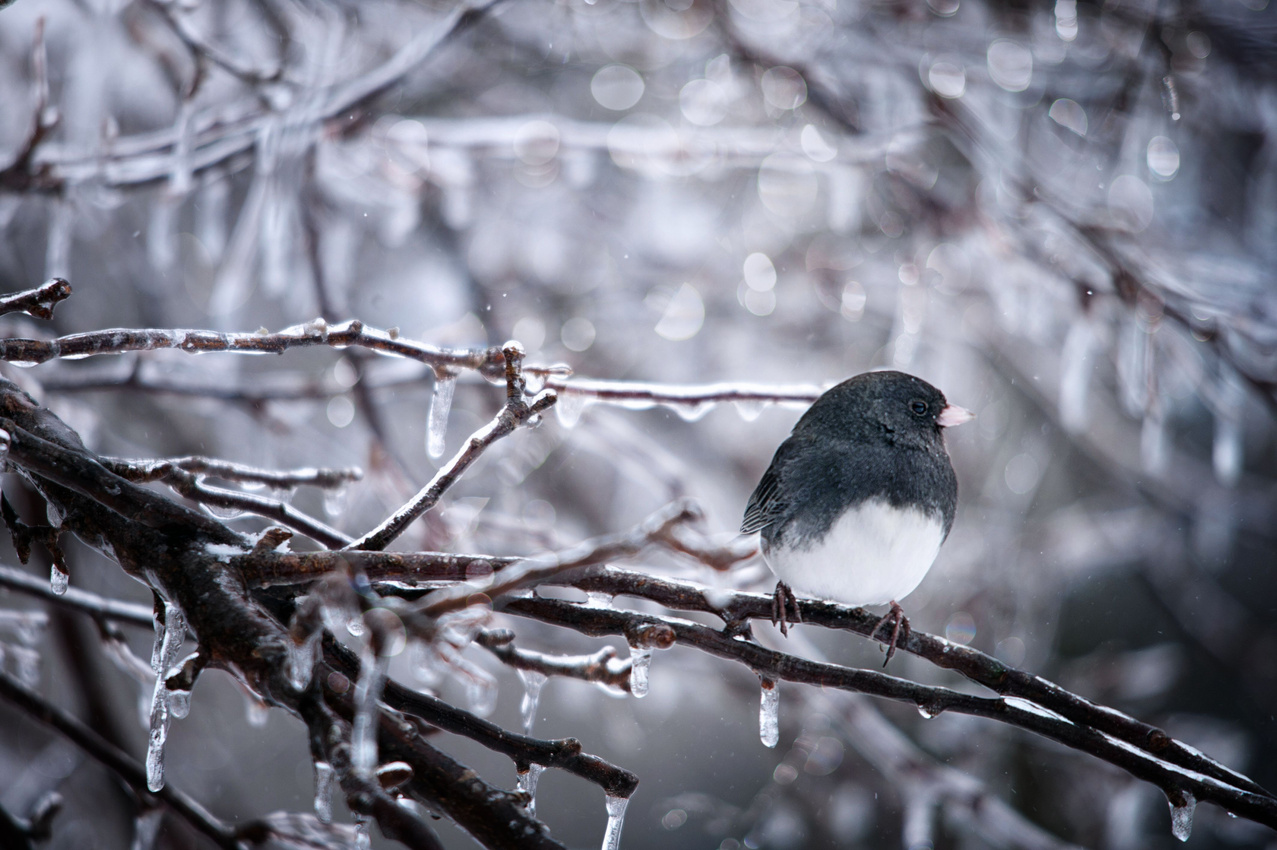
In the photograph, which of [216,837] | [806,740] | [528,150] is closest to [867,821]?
[806,740]

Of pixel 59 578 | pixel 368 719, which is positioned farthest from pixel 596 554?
pixel 59 578

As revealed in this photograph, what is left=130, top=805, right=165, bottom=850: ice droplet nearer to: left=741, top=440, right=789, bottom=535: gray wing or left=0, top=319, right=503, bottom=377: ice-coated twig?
left=0, top=319, right=503, bottom=377: ice-coated twig

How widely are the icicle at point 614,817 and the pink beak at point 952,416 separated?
2.20ft

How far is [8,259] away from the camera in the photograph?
6.48 ft

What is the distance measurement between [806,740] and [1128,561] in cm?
174

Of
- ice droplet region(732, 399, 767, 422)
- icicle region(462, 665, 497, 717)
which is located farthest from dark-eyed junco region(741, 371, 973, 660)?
icicle region(462, 665, 497, 717)

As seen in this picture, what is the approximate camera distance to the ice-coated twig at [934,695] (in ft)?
2.42

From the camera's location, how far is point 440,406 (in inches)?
35.7

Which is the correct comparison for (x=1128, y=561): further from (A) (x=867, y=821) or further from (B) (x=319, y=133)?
(B) (x=319, y=133)

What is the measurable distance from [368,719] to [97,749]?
2.92 ft

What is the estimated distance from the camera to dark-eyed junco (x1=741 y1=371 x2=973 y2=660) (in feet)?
3.14

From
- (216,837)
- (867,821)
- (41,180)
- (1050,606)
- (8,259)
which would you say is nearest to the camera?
(216,837)

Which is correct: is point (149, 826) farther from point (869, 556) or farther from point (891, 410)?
point (891, 410)

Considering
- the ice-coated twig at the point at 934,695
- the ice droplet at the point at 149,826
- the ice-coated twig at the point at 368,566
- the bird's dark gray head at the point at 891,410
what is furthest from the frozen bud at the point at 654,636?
the ice droplet at the point at 149,826
